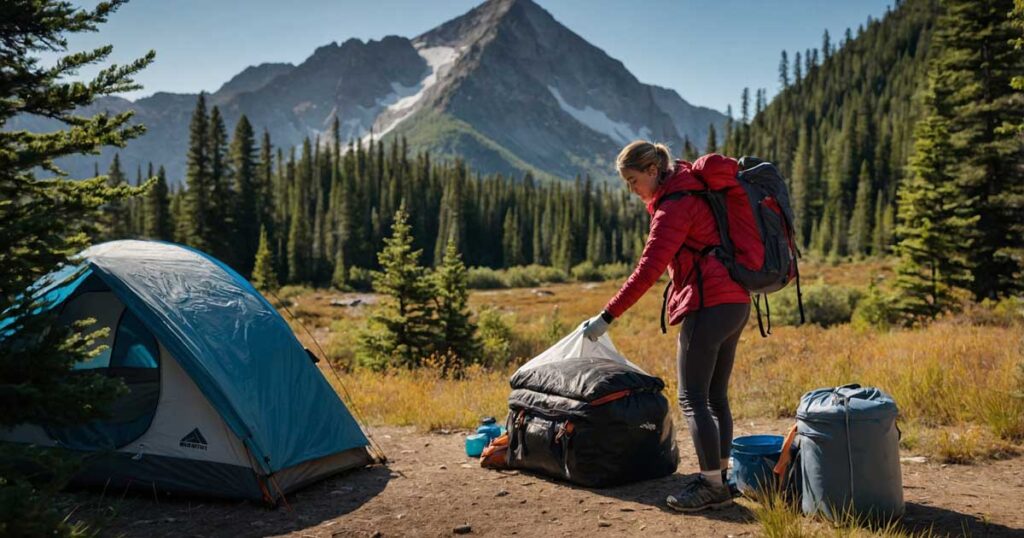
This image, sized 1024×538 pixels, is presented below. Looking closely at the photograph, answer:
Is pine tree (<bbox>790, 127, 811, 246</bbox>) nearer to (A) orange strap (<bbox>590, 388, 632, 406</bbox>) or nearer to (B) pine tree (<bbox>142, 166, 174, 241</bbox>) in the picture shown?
(B) pine tree (<bbox>142, 166, 174, 241</bbox>)

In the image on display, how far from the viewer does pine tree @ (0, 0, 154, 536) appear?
305 cm

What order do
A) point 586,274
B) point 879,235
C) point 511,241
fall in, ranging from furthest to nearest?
point 511,241 < point 586,274 < point 879,235

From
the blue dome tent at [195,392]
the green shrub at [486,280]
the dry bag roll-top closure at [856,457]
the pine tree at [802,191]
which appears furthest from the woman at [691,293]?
the pine tree at [802,191]

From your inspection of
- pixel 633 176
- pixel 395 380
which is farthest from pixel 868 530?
pixel 395 380

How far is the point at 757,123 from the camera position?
385 ft

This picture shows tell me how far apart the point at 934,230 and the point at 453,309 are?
40.1 ft

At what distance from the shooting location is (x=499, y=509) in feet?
16.0

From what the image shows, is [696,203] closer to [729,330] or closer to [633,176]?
[633,176]

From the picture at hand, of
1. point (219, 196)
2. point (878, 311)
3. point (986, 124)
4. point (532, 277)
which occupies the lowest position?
point (532, 277)

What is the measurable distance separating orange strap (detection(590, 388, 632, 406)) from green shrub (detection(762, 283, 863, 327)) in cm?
1830

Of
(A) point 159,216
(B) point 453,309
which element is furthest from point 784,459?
(A) point 159,216

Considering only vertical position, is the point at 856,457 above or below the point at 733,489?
above

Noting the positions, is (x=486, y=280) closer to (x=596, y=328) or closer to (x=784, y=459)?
(x=596, y=328)

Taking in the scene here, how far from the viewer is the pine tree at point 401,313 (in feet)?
50.2
